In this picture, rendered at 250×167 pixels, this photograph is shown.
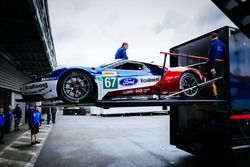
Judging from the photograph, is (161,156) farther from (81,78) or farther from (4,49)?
(4,49)

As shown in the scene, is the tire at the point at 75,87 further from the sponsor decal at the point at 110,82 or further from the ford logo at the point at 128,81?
the ford logo at the point at 128,81

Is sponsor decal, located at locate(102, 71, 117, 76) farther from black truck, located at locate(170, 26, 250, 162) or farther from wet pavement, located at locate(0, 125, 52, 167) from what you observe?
wet pavement, located at locate(0, 125, 52, 167)

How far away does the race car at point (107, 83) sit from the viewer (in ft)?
17.3

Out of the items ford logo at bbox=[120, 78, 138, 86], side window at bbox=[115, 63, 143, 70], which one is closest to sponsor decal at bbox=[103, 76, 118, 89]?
ford logo at bbox=[120, 78, 138, 86]

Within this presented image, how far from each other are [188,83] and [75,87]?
3.09 meters

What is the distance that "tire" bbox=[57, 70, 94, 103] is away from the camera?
521 centimetres

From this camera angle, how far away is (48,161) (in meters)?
7.50

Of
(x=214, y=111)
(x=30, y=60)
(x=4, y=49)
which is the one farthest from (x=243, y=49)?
(x=30, y=60)

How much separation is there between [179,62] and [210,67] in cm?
164

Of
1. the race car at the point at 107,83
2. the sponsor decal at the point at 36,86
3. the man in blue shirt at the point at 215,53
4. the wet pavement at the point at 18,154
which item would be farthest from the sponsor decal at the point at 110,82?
the wet pavement at the point at 18,154

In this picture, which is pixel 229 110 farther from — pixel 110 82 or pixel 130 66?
pixel 110 82

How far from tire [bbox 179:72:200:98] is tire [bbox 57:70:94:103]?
2.49 m

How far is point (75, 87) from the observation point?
526cm

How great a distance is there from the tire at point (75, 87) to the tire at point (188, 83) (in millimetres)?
2489
